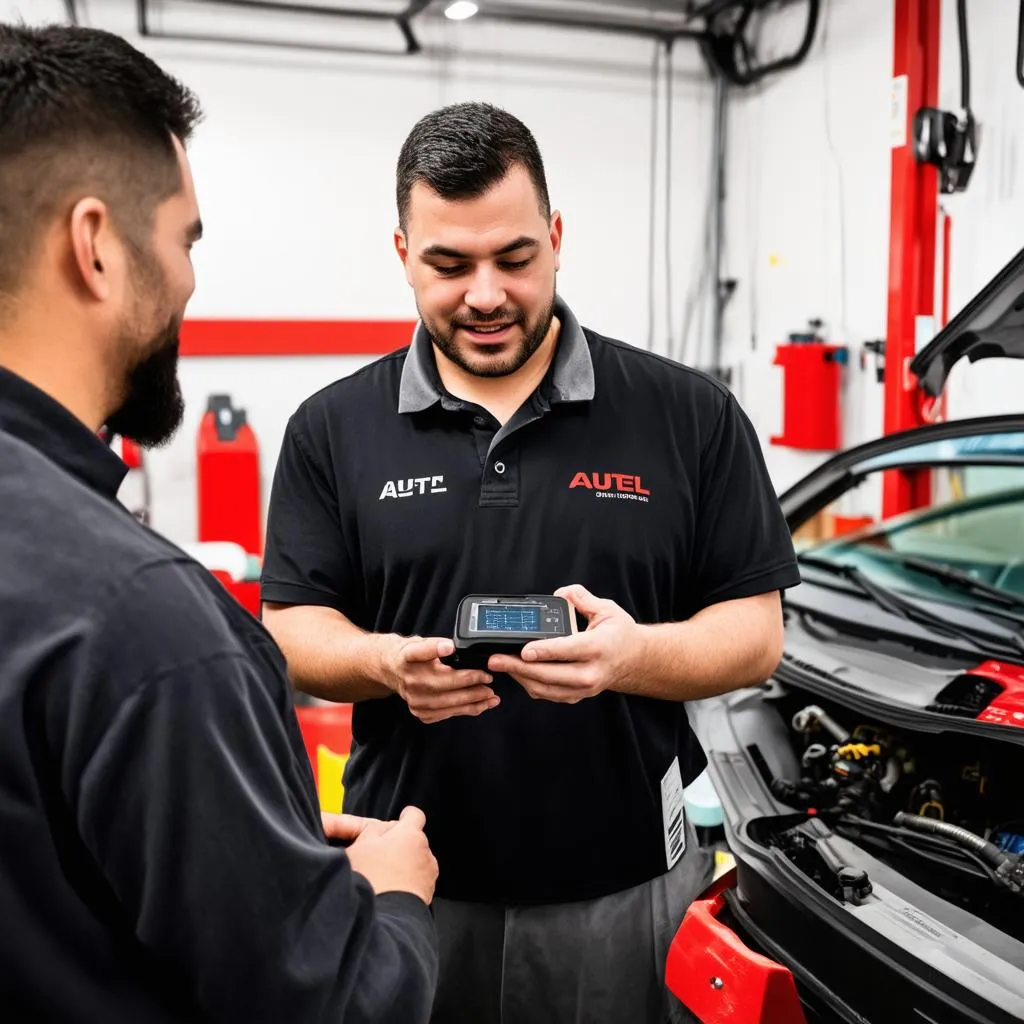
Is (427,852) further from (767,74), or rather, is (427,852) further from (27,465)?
(767,74)

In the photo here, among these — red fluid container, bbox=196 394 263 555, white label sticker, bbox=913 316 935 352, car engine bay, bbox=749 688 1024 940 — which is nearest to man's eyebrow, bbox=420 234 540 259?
car engine bay, bbox=749 688 1024 940

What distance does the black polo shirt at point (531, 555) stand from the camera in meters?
1.39

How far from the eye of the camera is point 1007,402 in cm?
407

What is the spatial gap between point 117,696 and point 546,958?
95 centimetres

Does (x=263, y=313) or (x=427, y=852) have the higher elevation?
(x=263, y=313)

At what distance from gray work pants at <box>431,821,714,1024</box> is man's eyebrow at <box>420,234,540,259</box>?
90 cm

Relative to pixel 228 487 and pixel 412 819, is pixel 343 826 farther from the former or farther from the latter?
pixel 228 487

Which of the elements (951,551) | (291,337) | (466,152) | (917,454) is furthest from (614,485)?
(291,337)

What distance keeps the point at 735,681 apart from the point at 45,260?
1.04 metres

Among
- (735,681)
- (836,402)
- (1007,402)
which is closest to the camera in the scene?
(735,681)

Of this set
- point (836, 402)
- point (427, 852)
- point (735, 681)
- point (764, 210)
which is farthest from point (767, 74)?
point (427, 852)

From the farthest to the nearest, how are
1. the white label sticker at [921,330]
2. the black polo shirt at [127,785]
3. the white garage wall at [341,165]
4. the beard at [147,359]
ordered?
the white garage wall at [341,165] → the white label sticker at [921,330] → the beard at [147,359] → the black polo shirt at [127,785]

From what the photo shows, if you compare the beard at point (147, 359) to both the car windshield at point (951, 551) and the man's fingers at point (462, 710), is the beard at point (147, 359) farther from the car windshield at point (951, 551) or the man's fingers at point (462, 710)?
the car windshield at point (951, 551)

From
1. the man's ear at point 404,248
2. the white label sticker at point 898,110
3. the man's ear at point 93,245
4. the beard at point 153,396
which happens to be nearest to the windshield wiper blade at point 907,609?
the man's ear at point 404,248
